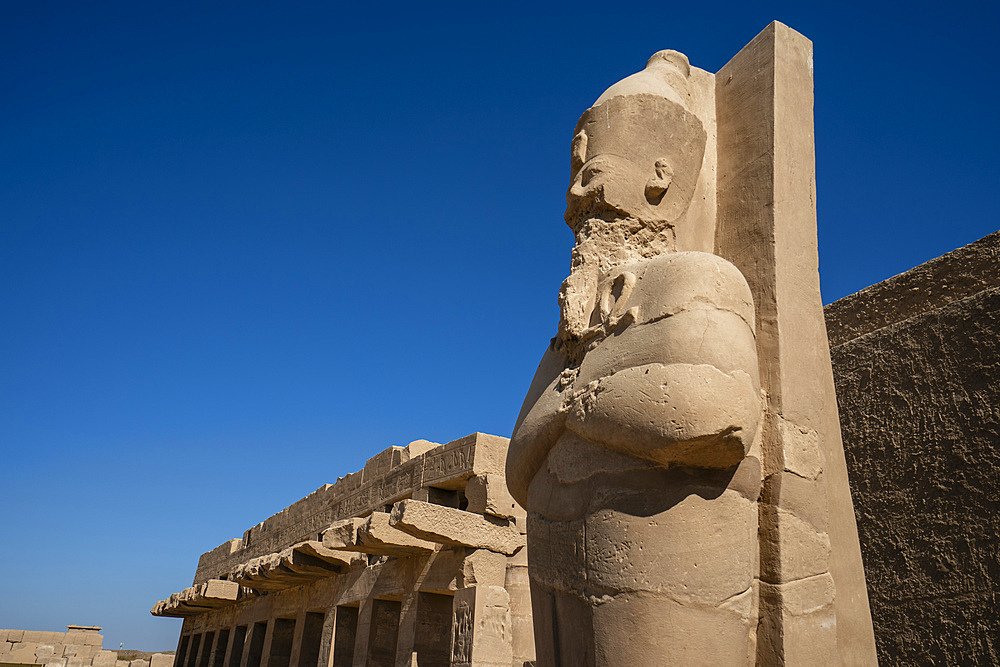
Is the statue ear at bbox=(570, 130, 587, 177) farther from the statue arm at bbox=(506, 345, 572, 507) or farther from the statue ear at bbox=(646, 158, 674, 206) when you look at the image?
the statue arm at bbox=(506, 345, 572, 507)

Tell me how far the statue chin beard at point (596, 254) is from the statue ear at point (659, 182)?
0.31 ft

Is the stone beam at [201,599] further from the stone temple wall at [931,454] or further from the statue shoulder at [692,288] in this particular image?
the statue shoulder at [692,288]

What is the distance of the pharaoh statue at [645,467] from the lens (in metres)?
2.32

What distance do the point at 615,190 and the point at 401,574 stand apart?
20.4 ft

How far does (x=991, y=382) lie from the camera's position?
4.14 m

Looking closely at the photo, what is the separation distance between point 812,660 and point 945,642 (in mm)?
2105

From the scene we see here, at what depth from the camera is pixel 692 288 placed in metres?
2.56

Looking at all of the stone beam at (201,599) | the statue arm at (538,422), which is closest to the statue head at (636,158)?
the statue arm at (538,422)

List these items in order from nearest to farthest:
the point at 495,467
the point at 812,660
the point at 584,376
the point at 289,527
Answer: the point at 812,660 → the point at 584,376 → the point at 495,467 → the point at 289,527

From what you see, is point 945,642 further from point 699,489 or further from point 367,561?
point 367,561

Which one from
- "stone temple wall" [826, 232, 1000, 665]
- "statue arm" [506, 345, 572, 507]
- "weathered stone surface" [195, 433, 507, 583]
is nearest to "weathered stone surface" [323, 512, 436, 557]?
"weathered stone surface" [195, 433, 507, 583]

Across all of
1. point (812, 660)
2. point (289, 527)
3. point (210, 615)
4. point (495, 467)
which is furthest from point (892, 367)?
point (210, 615)

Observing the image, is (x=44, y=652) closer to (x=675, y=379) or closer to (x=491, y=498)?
(x=491, y=498)

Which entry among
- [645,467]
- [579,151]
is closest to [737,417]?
[645,467]
